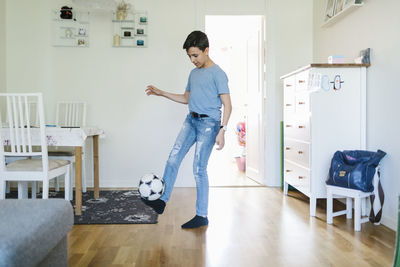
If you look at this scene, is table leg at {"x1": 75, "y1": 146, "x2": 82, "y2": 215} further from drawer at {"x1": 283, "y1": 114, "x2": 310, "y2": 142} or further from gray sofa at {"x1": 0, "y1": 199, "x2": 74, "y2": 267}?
drawer at {"x1": 283, "y1": 114, "x2": 310, "y2": 142}

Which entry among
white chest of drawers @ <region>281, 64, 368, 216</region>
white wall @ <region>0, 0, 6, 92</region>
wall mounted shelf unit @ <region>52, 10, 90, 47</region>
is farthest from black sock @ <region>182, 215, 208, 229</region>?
white wall @ <region>0, 0, 6, 92</region>

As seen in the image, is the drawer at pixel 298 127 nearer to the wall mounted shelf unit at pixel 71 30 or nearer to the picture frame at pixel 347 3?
the picture frame at pixel 347 3

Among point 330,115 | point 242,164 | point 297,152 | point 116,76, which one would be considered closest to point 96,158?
point 116,76

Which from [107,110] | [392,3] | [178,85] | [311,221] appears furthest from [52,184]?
[392,3]

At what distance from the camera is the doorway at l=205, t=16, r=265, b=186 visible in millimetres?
4168

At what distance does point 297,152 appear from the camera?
118 inches

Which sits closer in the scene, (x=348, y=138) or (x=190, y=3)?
(x=348, y=138)

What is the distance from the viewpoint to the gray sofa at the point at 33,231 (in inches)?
33.2

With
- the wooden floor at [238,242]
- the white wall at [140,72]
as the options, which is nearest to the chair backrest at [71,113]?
the white wall at [140,72]

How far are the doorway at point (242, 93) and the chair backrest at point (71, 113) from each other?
1691 millimetres

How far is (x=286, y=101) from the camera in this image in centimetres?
336

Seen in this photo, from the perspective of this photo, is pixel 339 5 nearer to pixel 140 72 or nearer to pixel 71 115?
pixel 140 72

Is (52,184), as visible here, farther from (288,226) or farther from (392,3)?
(392,3)

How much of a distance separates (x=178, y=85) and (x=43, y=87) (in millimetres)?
1519
